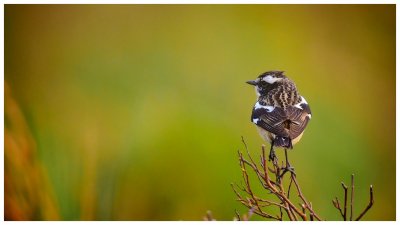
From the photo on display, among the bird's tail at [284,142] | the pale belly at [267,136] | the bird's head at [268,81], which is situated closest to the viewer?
the bird's tail at [284,142]

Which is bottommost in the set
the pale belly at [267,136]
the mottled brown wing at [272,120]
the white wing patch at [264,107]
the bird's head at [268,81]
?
the pale belly at [267,136]

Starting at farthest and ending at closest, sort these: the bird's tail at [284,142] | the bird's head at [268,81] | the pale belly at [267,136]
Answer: the bird's head at [268,81] → the pale belly at [267,136] → the bird's tail at [284,142]

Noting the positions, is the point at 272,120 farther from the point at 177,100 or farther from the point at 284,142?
the point at 177,100

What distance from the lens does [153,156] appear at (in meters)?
2.68

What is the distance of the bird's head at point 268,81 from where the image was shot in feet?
8.30

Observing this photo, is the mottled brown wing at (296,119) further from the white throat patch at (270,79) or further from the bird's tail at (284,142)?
the white throat patch at (270,79)

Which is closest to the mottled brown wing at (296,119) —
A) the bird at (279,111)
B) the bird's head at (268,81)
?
the bird at (279,111)

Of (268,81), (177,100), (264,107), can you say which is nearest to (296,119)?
(264,107)

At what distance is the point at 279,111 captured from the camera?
2.35 metres

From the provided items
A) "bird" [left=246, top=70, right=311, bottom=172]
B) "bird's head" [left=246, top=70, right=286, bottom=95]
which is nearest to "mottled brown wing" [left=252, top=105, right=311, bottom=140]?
"bird" [left=246, top=70, right=311, bottom=172]

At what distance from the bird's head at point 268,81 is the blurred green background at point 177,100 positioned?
6cm

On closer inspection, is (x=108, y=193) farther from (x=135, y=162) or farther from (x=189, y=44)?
(x=189, y=44)

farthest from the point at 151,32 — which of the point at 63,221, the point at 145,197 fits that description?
the point at 63,221

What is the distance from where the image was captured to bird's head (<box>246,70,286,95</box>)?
253 centimetres
